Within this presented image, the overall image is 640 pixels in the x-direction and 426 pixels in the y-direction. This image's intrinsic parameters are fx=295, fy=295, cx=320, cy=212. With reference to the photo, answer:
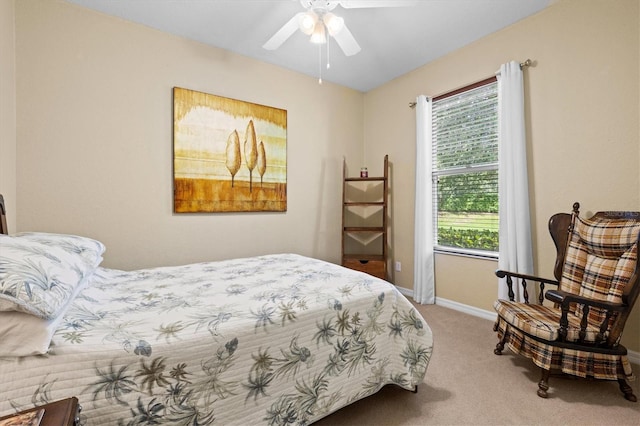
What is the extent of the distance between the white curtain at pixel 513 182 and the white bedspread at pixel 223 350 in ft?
4.60

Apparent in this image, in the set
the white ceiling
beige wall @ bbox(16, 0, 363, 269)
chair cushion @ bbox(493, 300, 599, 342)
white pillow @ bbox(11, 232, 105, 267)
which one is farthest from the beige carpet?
the white ceiling

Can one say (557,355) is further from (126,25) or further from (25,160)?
(126,25)

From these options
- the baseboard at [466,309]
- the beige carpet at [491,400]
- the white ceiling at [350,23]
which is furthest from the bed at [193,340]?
the white ceiling at [350,23]

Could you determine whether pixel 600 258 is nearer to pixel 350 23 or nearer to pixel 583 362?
pixel 583 362

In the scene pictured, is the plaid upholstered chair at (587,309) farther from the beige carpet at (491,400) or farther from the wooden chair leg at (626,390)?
the beige carpet at (491,400)

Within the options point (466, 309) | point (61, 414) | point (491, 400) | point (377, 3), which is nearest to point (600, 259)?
point (491, 400)

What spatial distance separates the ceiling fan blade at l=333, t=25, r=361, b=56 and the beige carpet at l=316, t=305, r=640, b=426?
7.80 feet

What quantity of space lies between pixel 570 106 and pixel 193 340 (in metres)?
3.04

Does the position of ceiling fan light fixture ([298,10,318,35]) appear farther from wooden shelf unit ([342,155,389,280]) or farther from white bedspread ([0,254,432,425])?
wooden shelf unit ([342,155,389,280])

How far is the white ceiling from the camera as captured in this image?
93.0 inches

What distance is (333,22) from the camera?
77.8 inches

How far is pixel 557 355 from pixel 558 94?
6.51ft

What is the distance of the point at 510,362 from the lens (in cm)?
209

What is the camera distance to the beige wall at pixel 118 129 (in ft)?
7.23
